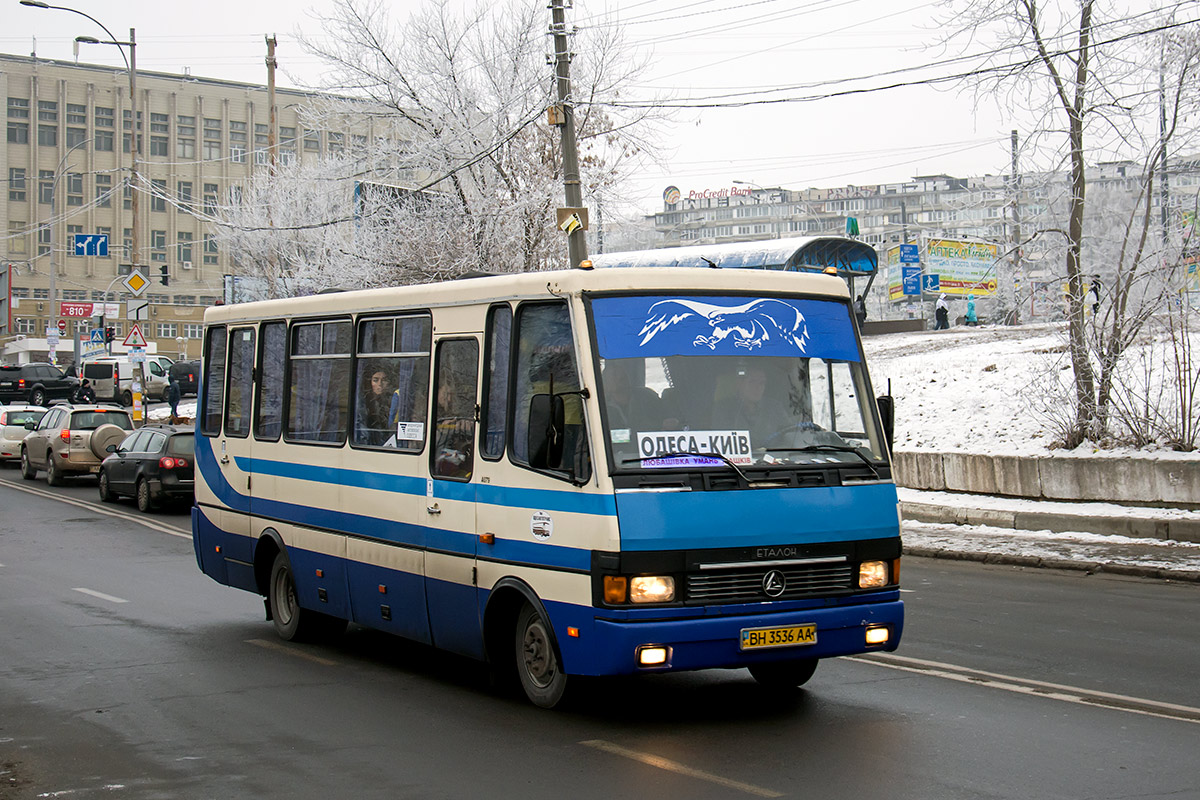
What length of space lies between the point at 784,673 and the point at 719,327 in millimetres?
2269

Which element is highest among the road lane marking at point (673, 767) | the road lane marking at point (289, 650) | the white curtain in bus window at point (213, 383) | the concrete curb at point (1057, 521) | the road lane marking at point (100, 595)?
the white curtain in bus window at point (213, 383)

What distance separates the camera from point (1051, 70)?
787 inches

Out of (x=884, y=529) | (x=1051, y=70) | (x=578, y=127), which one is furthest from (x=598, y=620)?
(x=578, y=127)

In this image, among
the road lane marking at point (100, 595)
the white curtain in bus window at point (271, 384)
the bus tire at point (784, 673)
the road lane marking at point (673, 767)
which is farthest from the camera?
the road lane marking at point (100, 595)

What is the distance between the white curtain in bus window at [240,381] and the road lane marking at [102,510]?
8.11 metres

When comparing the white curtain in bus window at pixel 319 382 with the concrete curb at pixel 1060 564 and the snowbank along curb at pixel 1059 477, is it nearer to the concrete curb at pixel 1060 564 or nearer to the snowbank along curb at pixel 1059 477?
the concrete curb at pixel 1060 564

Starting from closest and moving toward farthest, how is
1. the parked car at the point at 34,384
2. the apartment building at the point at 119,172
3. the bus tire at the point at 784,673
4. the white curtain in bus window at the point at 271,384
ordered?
the bus tire at the point at 784,673
the white curtain in bus window at the point at 271,384
the parked car at the point at 34,384
the apartment building at the point at 119,172

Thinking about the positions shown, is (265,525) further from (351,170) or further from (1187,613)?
(351,170)

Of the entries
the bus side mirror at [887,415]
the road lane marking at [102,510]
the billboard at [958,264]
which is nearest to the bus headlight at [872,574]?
the bus side mirror at [887,415]

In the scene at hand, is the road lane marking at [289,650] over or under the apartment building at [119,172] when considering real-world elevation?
under

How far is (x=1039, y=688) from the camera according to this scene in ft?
27.1

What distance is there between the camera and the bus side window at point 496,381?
26.1 ft

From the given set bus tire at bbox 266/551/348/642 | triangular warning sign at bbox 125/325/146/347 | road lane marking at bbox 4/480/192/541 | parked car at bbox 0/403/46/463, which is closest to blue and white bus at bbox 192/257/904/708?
bus tire at bbox 266/551/348/642

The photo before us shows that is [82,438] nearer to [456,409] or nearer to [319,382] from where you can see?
[319,382]
